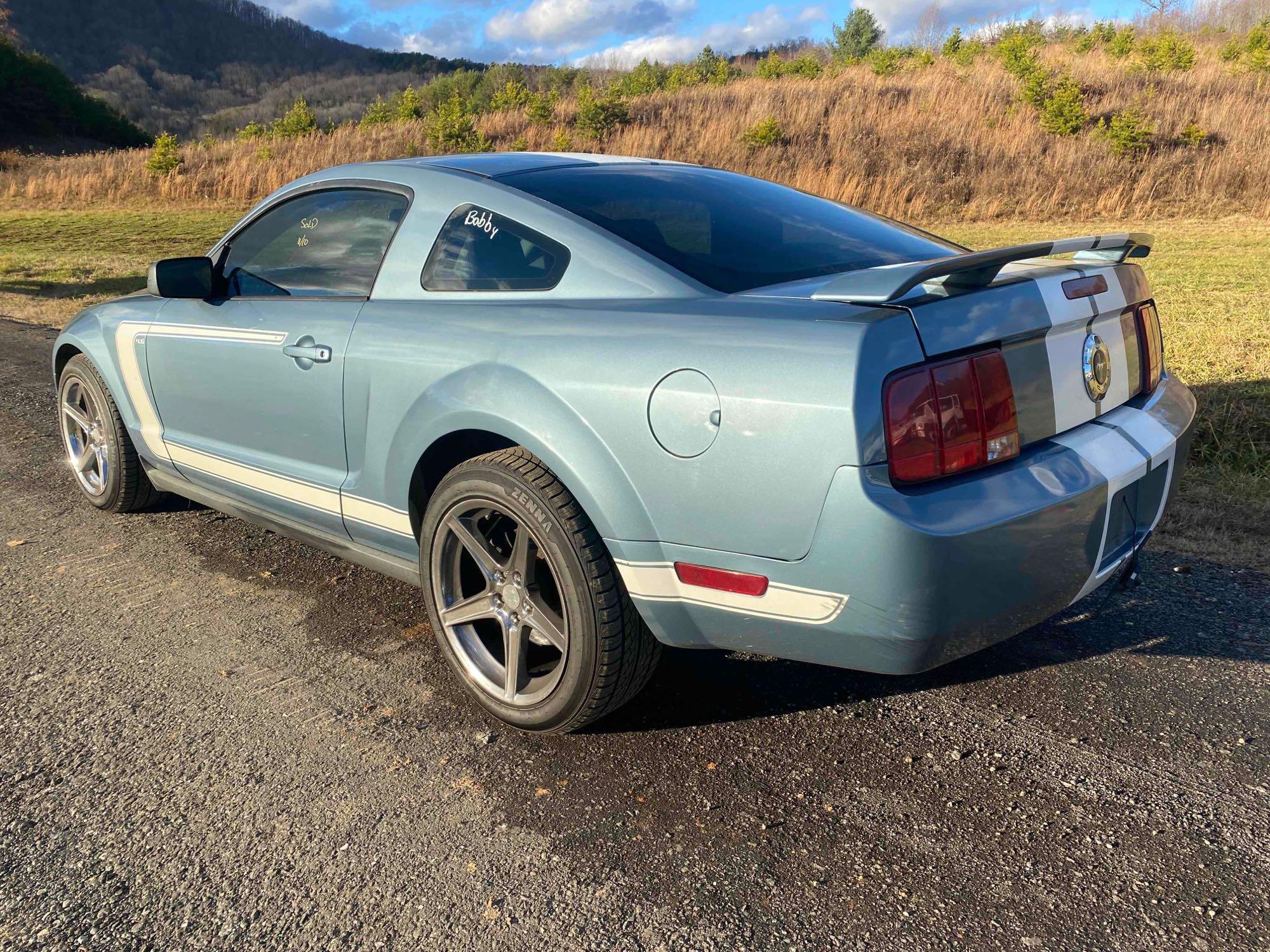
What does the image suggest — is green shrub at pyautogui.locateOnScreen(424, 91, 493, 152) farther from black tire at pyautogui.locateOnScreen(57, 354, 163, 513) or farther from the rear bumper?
the rear bumper

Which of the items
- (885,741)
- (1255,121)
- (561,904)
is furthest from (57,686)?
(1255,121)

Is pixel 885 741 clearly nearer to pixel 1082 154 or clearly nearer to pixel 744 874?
pixel 744 874

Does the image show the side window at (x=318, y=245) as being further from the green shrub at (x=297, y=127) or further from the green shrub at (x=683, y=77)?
the green shrub at (x=683, y=77)

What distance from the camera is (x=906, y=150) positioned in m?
22.3

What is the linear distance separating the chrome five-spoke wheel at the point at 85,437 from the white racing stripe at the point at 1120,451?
3854mm

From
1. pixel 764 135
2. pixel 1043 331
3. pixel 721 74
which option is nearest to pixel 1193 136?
pixel 764 135

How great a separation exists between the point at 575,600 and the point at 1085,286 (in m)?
1.44

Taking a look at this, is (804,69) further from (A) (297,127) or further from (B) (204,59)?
(B) (204,59)

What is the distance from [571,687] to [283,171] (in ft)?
85.0

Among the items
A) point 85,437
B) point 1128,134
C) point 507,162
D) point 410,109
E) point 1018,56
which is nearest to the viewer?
point 507,162

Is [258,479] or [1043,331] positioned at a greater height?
[1043,331]

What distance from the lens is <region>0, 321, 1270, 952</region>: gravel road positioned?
1981mm

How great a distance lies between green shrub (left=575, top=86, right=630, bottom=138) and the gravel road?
2413cm

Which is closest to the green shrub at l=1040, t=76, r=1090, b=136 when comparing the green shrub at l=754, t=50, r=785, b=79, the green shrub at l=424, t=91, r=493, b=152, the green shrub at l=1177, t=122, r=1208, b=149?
the green shrub at l=1177, t=122, r=1208, b=149
